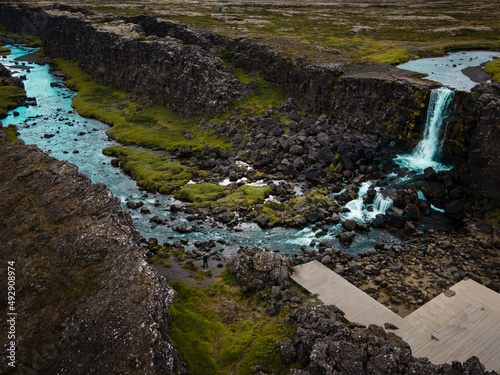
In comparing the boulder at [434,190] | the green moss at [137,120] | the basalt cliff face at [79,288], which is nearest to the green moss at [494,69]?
the boulder at [434,190]

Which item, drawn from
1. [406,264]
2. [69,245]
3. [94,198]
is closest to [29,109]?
[94,198]

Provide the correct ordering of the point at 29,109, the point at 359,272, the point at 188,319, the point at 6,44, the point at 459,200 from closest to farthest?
the point at 188,319 → the point at 359,272 → the point at 459,200 → the point at 29,109 → the point at 6,44

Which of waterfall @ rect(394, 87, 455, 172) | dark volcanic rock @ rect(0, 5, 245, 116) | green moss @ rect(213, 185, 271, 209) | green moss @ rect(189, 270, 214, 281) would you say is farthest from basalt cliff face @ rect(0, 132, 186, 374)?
dark volcanic rock @ rect(0, 5, 245, 116)

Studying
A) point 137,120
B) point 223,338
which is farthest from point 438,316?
point 137,120

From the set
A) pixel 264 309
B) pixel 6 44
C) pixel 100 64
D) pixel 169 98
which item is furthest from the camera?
pixel 6 44

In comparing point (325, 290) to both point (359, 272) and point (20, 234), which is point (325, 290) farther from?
point (20, 234)

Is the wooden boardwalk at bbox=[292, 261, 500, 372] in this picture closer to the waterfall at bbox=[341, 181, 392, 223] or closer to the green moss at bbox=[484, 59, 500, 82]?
the waterfall at bbox=[341, 181, 392, 223]
